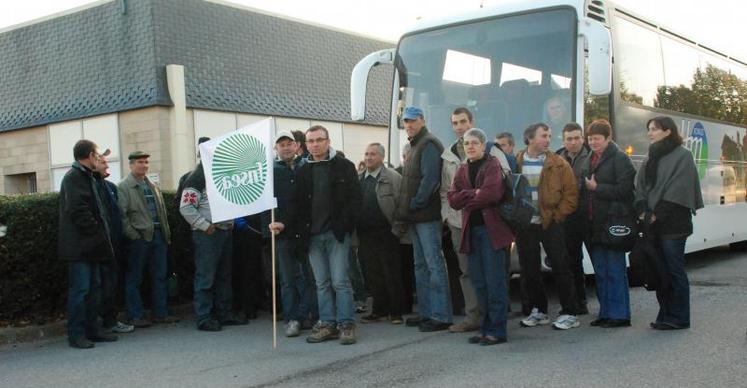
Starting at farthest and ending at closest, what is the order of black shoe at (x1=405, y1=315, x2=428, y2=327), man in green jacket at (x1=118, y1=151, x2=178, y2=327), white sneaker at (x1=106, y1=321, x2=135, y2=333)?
1. man in green jacket at (x1=118, y1=151, x2=178, y2=327)
2. white sneaker at (x1=106, y1=321, x2=135, y2=333)
3. black shoe at (x1=405, y1=315, x2=428, y2=327)

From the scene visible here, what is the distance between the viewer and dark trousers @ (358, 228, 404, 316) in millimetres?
7668

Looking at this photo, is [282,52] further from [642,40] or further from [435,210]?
[435,210]

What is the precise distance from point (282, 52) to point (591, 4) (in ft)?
55.4

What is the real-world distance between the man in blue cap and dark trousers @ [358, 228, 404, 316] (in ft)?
1.99

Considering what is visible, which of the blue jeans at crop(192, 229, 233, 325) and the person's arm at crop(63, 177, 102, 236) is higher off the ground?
the person's arm at crop(63, 177, 102, 236)

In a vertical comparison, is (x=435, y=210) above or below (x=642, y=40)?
below

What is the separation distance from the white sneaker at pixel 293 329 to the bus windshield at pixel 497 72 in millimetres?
3113

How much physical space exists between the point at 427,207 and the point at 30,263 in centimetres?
401

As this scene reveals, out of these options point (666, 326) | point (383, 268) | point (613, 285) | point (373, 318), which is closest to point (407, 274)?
point (383, 268)

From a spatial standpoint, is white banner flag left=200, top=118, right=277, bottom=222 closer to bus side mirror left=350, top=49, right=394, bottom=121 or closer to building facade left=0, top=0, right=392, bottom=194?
bus side mirror left=350, top=49, right=394, bottom=121

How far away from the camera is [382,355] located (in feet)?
19.7

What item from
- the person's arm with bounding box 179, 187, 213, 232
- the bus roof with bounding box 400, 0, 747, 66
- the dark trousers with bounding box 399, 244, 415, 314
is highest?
the bus roof with bounding box 400, 0, 747, 66

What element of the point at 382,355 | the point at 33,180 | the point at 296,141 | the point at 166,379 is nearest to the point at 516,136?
the point at 296,141

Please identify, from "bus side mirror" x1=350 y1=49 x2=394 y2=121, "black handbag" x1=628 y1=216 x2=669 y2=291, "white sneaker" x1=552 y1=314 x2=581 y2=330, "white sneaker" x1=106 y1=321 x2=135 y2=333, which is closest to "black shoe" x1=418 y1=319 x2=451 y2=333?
"white sneaker" x1=552 y1=314 x2=581 y2=330
